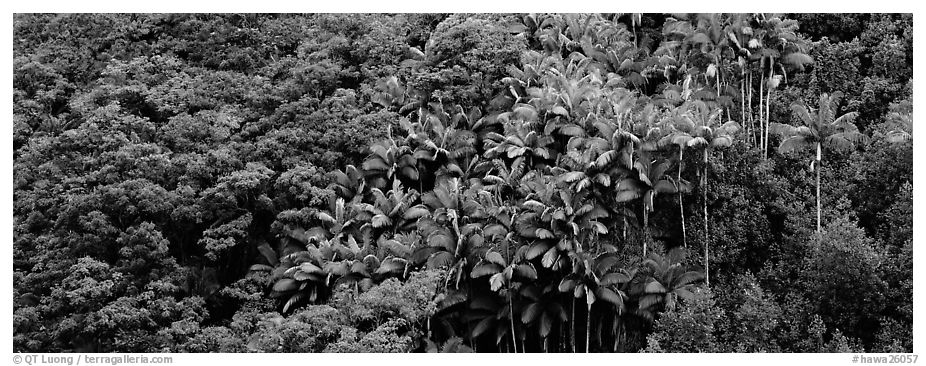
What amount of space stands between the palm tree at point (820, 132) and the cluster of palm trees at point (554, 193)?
5 centimetres

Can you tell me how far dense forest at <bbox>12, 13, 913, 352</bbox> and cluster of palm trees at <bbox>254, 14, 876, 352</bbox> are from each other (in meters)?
0.07

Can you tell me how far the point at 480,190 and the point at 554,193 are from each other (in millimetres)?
1962

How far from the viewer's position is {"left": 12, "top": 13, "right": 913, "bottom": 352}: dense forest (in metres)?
24.6

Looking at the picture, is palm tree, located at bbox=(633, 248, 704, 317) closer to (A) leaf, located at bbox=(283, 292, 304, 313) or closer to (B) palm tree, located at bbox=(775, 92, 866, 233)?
(B) palm tree, located at bbox=(775, 92, 866, 233)

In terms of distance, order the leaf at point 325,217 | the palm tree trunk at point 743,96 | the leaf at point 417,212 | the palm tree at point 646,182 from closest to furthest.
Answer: the palm tree at point 646,182
the leaf at point 417,212
the leaf at point 325,217
the palm tree trunk at point 743,96

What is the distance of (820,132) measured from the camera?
1045 inches

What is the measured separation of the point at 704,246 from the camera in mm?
26594

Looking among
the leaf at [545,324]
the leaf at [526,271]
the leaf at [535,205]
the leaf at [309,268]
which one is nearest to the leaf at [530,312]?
the leaf at [545,324]

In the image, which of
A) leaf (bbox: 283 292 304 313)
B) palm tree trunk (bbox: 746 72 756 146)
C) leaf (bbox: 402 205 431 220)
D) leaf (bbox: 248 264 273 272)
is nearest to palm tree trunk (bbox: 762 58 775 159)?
palm tree trunk (bbox: 746 72 756 146)

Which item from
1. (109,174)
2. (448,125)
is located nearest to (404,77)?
(448,125)

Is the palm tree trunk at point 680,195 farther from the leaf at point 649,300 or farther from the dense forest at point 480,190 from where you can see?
the leaf at point 649,300

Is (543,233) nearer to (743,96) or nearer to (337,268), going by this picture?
(337,268)

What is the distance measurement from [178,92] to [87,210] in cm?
525

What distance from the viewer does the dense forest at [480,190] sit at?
24.6 meters
